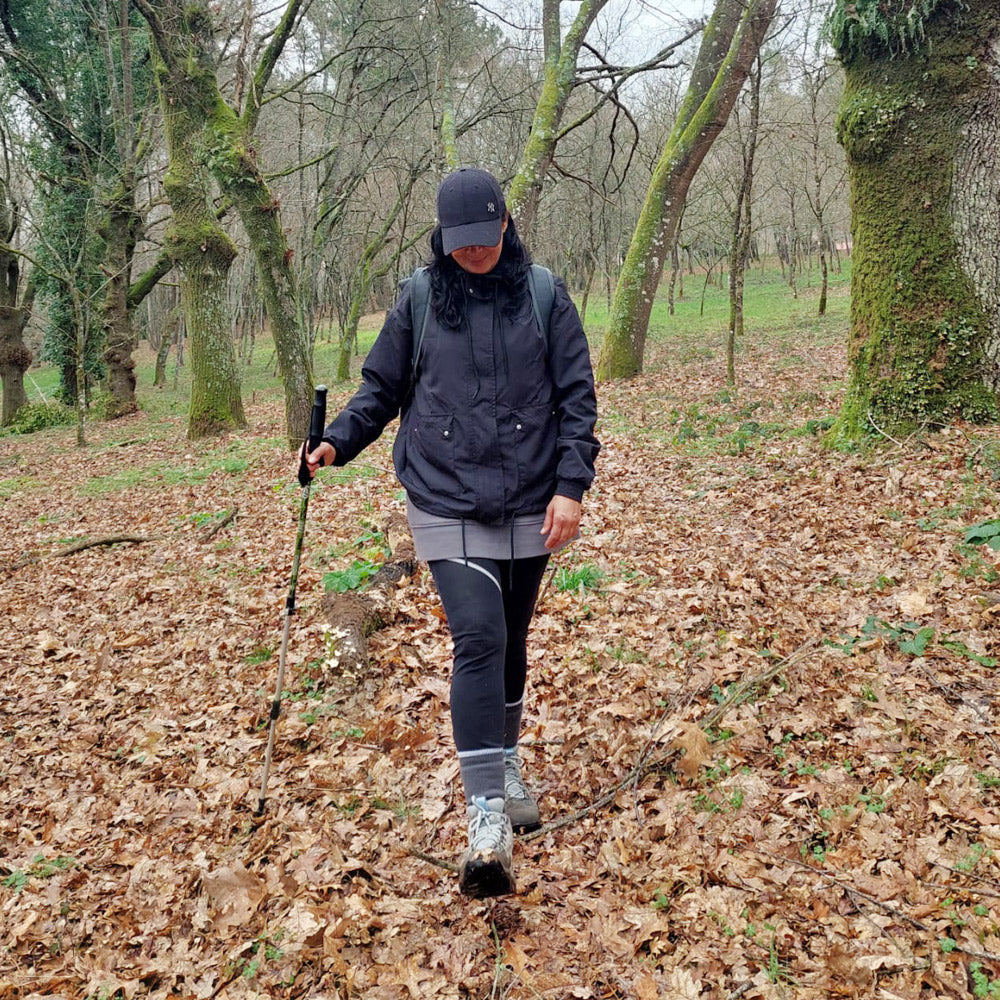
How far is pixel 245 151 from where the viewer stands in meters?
11.1

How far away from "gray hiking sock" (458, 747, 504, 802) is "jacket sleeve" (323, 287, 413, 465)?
4.07 feet

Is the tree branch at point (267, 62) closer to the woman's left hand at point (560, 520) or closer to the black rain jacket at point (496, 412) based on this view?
the black rain jacket at point (496, 412)

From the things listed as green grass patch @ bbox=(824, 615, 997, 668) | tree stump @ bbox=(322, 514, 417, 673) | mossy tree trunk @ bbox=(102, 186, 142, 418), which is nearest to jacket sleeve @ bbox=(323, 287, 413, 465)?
tree stump @ bbox=(322, 514, 417, 673)

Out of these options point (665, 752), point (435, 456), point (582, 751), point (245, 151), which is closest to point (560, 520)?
point (435, 456)

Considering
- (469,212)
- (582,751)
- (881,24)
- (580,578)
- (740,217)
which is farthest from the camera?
(740,217)

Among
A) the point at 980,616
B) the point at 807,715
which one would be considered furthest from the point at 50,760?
the point at 980,616

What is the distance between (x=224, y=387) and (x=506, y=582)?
1348 centimetres

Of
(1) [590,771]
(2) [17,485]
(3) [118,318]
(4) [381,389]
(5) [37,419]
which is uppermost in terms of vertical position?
(3) [118,318]

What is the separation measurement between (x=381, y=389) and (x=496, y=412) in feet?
1.75

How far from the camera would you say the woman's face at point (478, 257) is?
2854mm

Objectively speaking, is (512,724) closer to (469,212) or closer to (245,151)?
(469,212)

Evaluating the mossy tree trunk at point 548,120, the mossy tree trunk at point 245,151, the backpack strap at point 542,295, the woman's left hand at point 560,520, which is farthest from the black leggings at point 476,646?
the mossy tree trunk at point 548,120

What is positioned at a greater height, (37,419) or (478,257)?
(478,257)

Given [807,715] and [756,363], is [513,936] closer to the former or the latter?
[807,715]
